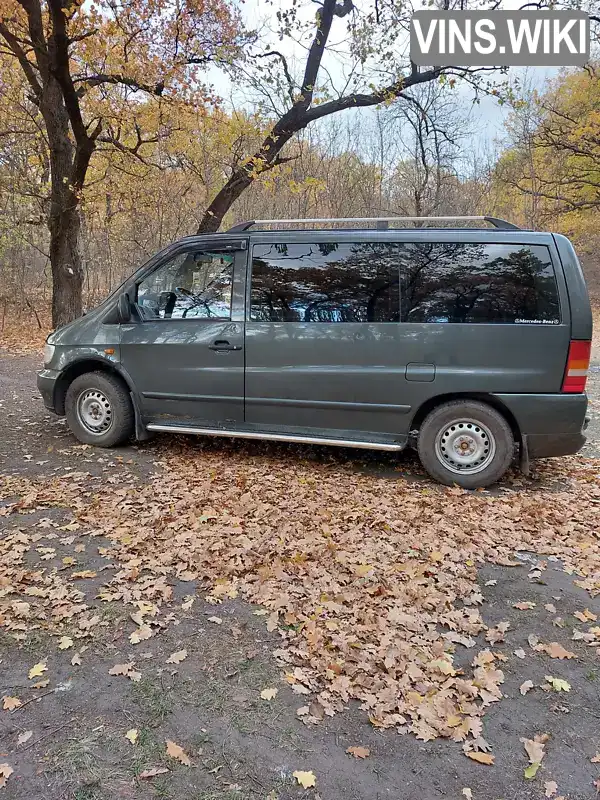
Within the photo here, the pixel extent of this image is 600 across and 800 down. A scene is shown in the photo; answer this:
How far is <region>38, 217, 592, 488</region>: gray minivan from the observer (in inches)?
187

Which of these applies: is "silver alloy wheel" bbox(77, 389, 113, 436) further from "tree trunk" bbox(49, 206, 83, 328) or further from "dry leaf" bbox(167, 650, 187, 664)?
"tree trunk" bbox(49, 206, 83, 328)

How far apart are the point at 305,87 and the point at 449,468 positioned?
967 centimetres

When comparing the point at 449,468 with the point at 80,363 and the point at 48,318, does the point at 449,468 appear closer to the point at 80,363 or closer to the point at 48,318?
the point at 80,363

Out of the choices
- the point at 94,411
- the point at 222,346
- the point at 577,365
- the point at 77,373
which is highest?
the point at 222,346

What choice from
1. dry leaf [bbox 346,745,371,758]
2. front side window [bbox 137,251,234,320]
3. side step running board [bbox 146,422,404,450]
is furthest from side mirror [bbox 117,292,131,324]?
dry leaf [bbox 346,745,371,758]

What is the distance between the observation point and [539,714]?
2371 mm

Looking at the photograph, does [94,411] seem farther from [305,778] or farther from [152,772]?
[305,778]


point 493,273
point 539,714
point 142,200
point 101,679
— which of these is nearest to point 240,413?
point 493,273

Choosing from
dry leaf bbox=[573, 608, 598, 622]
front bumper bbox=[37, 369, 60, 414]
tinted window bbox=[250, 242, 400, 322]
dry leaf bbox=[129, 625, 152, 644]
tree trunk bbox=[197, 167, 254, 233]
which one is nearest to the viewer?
dry leaf bbox=[129, 625, 152, 644]

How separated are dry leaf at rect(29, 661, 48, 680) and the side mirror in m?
3.78

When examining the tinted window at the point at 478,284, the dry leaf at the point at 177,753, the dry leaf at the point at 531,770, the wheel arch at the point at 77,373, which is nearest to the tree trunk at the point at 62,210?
the wheel arch at the point at 77,373

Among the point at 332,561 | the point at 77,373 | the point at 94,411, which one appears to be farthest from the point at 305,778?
the point at 77,373

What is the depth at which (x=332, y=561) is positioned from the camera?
11.8ft

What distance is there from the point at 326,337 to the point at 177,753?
3665mm
